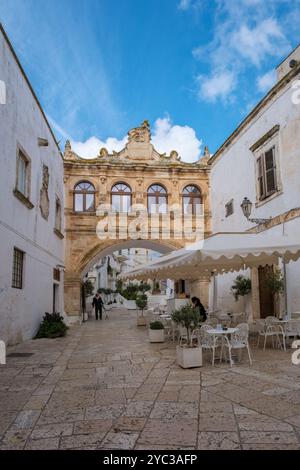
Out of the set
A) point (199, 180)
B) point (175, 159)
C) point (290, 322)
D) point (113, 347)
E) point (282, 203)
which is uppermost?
point (175, 159)

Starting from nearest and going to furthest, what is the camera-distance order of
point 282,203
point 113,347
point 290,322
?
point 290,322
point 113,347
point 282,203

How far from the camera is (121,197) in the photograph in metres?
A: 18.7

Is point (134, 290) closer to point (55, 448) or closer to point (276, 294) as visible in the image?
point (276, 294)

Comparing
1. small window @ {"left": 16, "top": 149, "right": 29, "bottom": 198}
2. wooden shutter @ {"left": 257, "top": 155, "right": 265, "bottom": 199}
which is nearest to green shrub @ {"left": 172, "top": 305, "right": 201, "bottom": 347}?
small window @ {"left": 16, "top": 149, "right": 29, "bottom": 198}

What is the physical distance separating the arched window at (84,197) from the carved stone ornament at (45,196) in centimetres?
528

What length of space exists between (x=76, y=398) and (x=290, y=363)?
3843mm

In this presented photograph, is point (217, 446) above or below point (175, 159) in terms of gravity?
below

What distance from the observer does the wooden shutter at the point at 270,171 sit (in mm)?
11480

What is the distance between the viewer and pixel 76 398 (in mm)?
4648

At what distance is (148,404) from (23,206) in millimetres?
7170

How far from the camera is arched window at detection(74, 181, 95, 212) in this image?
1828 cm

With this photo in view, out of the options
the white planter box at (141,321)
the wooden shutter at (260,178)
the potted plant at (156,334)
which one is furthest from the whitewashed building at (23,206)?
the wooden shutter at (260,178)

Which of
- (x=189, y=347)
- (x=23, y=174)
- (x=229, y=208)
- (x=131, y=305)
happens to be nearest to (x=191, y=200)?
(x=229, y=208)

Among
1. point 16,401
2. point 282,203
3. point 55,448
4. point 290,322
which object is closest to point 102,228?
point 282,203
